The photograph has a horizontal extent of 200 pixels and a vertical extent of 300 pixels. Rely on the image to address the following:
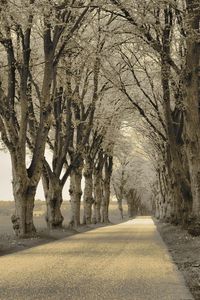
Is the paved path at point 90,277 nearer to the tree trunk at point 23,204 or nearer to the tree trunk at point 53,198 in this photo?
the tree trunk at point 23,204

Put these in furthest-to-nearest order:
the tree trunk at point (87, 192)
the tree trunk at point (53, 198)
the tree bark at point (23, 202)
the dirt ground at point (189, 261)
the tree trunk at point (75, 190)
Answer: the tree trunk at point (87, 192) < the tree trunk at point (75, 190) < the tree trunk at point (53, 198) < the tree bark at point (23, 202) < the dirt ground at point (189, 261)

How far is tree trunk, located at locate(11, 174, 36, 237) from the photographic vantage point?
2044 cm

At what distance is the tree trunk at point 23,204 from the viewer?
20438 millimetres

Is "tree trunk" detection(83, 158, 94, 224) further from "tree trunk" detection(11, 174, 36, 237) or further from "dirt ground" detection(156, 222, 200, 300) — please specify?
"dirt ground" detection(156, 222, 200, 300)

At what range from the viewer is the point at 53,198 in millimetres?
27703

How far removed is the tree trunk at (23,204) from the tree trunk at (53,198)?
649 cm

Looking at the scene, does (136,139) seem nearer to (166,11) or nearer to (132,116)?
(132,116)

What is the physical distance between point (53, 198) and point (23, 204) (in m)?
7.08

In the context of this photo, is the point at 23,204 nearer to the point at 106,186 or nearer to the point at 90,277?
the point at 90,277

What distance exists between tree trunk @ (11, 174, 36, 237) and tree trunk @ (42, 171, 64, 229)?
21.3ft

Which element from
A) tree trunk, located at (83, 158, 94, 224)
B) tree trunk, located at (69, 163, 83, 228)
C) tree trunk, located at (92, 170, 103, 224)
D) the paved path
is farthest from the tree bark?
tree trunk, located at (92, 170, 103, 224)

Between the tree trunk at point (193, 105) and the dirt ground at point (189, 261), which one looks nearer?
the dirt ground at point (189, 261)

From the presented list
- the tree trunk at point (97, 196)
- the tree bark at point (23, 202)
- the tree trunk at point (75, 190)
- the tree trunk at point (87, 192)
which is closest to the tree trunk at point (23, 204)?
the tree bark at point (23, 202)

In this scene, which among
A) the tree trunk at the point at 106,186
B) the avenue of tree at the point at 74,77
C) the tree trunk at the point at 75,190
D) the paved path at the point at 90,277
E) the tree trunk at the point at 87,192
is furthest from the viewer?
the tree trunk at the point at 106,186
